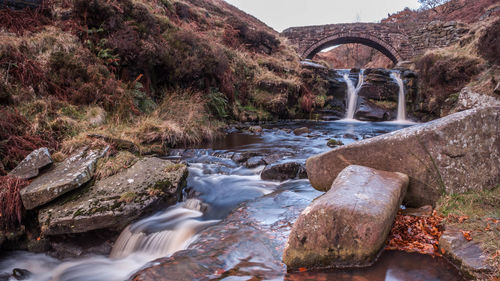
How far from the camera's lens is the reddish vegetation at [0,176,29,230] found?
3125 mm

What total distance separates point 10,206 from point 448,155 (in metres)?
4.81

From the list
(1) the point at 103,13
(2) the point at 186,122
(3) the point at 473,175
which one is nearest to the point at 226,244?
(3) the point at 473,175

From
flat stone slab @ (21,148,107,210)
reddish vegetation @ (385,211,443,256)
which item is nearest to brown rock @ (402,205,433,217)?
reddish vegetation @ (385,211,443,256)

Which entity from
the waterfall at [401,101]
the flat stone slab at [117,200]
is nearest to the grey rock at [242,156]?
the flat stone slab at [117,200]

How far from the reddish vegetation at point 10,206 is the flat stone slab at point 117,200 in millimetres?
284

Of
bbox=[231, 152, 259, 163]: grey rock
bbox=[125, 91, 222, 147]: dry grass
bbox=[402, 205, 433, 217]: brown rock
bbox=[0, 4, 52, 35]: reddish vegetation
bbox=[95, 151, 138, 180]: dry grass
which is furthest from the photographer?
bbox=[0, 4, 52, 35]: reddish vegetation

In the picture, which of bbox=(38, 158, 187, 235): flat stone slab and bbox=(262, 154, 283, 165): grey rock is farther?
bbox=(262, 154, 283, 165): grey rock

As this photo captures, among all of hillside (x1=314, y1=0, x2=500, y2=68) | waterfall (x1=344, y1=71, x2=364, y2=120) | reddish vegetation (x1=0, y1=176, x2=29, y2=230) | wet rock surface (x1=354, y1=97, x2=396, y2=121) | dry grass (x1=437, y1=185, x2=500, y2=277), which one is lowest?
reddish vegetation (x1=0, y1=176, x2=29, y2=230)

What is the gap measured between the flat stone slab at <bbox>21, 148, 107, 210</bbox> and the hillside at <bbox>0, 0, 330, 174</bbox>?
39 centimetres

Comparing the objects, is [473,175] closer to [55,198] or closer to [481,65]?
[55,198]

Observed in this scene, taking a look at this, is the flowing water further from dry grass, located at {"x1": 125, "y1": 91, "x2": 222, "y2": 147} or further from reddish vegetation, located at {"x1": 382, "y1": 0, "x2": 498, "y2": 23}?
reddish vegetation, located at {"x1": 382, "y1": 0, "x2": 498, "y2": 23}

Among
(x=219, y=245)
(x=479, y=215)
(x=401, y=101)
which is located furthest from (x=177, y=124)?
(x=401, y=101)

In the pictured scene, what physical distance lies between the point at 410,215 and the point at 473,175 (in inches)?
29.9

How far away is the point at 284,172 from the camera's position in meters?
4.71
